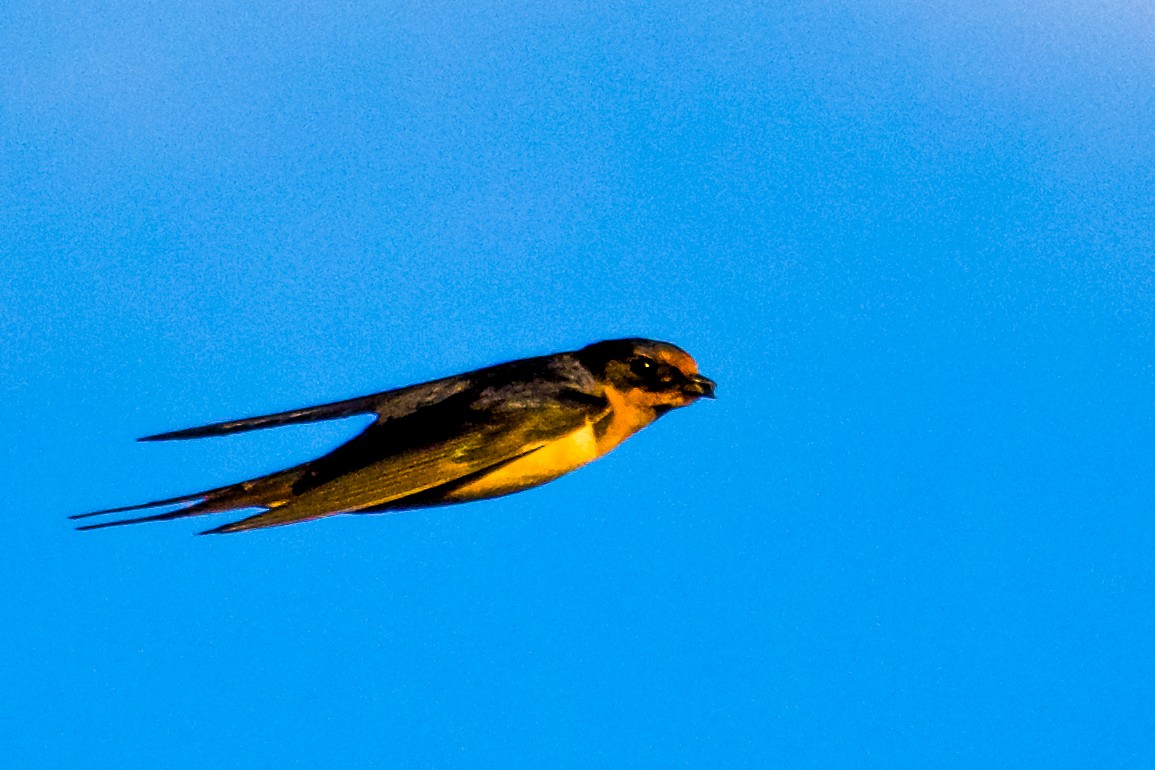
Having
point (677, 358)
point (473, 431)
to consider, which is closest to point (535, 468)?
point (473, 431)

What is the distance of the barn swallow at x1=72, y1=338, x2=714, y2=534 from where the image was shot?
144cm

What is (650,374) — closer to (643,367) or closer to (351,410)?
(643,367)

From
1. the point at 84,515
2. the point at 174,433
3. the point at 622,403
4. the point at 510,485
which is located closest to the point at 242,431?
the point at 174,433

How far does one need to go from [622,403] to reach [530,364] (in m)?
0.11

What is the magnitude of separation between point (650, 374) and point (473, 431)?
0.70 feet

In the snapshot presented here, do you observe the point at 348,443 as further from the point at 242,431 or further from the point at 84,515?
the point at 84,515

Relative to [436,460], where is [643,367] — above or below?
above

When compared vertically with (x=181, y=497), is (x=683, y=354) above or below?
above

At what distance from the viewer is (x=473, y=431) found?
1.48 m

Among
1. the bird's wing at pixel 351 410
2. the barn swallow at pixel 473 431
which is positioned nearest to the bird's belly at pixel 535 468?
the barn swallow at pixel 473 431

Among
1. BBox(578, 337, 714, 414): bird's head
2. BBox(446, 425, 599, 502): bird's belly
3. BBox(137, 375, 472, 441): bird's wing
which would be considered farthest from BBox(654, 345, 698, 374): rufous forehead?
BBox(137, 375, 472, 441): bird's wing

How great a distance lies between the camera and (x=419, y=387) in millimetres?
1555

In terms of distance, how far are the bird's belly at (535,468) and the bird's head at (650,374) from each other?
6 centimetres

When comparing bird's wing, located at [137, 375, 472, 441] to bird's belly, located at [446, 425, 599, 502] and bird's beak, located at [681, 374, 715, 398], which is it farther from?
bird's beak, located at [681, 374, 715, 398]
